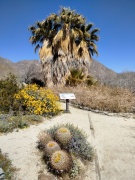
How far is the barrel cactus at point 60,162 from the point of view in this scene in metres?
3.65

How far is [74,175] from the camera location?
3723 mm

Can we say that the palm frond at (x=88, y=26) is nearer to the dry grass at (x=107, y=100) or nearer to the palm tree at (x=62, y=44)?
the palm tree at (x=62, y=44)

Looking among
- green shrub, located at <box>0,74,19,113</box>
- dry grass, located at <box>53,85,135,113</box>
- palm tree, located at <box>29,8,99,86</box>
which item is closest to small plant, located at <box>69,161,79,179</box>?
green shrub, located at <box>0,74,19,113</box>

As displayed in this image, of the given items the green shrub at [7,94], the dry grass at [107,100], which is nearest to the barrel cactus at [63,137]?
the green shrub at [7,94]

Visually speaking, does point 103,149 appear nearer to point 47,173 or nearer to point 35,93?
point 47,173

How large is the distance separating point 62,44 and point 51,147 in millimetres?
14806

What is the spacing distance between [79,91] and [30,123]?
615cm

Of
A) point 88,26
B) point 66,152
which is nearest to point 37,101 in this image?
point 66,152

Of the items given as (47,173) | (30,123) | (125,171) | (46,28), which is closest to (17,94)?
(30,123)

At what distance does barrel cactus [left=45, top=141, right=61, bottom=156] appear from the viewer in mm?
4027

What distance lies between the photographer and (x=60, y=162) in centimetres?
366

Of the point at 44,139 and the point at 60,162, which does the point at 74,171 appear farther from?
the point at 44,139

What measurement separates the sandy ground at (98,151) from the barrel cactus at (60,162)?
41cm

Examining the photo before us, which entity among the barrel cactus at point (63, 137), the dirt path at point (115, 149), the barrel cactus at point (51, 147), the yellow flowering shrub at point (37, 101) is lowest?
the dirt path at point (115, 149)
